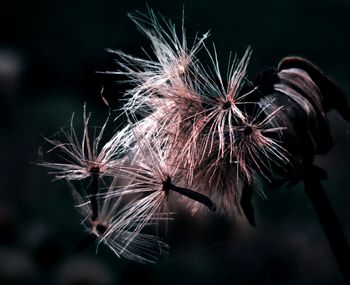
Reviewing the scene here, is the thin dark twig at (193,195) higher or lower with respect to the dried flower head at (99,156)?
lower

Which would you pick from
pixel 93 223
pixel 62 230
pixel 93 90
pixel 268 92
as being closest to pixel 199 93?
pixel 268 92

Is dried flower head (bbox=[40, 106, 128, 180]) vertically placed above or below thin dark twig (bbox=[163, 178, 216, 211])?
above

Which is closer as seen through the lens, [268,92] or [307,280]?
[268,92]

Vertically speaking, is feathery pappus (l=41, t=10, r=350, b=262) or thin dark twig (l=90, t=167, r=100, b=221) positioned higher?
feathery pappus (l=41, t=10, r=350, b=262)

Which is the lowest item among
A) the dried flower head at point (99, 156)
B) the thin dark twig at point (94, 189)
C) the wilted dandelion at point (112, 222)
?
the wilted dandelion at point (112, 222)

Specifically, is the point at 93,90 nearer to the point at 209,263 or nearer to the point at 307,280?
the point at 209,263

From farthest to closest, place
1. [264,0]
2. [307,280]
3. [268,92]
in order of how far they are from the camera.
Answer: [264,0], [307,280], [268,92]

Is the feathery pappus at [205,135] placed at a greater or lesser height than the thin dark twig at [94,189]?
greater

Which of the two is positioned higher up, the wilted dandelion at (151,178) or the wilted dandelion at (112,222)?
the wilted dandelion at (151,178)

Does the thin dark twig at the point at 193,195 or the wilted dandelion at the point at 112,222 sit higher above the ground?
the thin dark twig at the point at 193,195

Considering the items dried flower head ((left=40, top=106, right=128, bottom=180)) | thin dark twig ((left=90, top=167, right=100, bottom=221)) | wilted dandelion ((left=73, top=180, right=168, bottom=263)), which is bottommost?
wilted dandelion ((left=73, top=180, right=168, bottom=263))

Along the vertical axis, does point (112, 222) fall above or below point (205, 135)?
below
